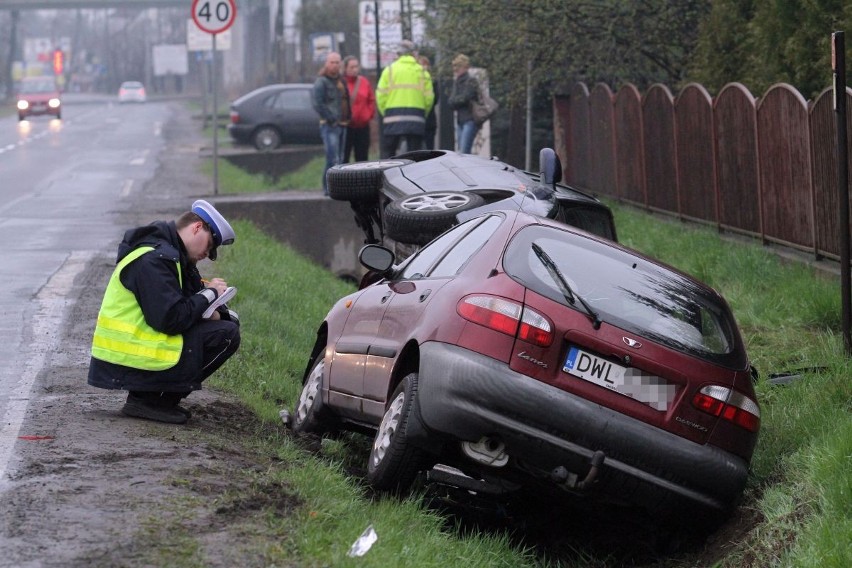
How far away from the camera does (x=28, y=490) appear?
5625mm

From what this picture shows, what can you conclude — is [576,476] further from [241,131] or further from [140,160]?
[241,131]

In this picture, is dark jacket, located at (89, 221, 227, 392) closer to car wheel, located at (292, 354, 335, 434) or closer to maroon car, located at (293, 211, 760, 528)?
car wheel, located at (292, 354, 335, 434)

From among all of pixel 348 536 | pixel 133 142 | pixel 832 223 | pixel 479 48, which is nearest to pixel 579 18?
pixel 479 48

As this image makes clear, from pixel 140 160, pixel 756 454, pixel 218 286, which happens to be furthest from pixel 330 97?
pixel 756 454

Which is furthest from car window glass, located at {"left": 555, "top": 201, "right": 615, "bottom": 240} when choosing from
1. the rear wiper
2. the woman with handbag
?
the woman with handbag

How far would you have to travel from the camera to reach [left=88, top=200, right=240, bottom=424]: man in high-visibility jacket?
276 inches

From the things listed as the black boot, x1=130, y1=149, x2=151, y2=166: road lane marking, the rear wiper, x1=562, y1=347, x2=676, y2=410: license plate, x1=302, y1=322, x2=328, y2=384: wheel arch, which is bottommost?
x1=130, y1=149, x2=151, y2=166: road lane marking

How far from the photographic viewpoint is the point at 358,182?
11.3 m

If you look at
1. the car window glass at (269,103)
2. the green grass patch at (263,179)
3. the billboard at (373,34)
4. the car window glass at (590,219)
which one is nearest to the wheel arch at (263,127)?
the car window glass at (269,103)

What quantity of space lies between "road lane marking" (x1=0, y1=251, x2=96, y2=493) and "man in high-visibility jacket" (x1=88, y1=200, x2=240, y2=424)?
0.55 meters

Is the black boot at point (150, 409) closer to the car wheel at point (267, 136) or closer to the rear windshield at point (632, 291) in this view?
the rear windshield at point (632, 291)

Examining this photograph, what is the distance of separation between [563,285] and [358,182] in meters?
5.60

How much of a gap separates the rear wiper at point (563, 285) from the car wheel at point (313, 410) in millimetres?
2006

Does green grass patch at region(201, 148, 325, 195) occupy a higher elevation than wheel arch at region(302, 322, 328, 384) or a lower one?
lower
